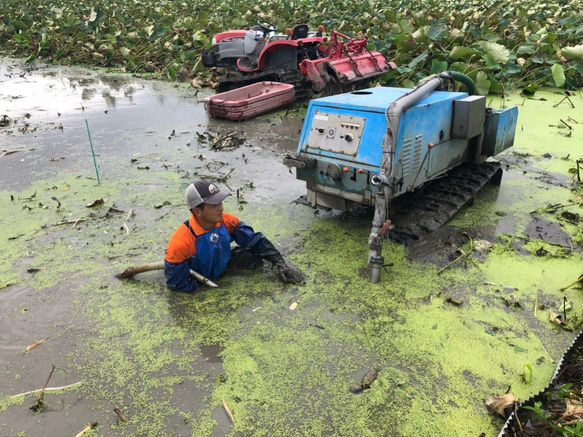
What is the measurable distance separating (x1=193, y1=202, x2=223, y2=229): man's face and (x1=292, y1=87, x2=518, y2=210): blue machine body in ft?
3.78

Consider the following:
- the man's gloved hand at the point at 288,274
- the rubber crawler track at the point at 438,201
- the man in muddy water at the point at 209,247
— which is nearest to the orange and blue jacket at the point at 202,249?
the man in muddy water at the point at 209,247

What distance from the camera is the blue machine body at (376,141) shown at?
13.0 ft

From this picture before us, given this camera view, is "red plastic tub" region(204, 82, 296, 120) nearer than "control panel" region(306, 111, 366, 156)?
No

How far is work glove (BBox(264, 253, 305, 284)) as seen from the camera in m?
3.82

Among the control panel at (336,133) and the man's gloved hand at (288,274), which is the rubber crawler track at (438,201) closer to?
the control panel at (336,133)

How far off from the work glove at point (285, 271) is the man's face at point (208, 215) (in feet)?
1.88

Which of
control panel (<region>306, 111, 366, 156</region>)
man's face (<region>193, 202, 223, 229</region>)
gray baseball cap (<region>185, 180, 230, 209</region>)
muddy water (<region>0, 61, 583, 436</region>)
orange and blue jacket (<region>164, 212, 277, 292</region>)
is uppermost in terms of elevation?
control panel (<region>306, 111, 366, 156</region>)

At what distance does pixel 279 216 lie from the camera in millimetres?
A: 5008

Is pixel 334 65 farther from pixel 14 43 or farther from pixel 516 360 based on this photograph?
pixel 14 43

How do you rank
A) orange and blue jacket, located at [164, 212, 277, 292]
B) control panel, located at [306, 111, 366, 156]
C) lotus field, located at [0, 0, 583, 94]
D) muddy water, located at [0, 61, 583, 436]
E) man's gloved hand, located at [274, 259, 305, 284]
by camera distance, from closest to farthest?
muddy water, located at [0, 61, 583, 436] < orange and blue jacket, located at [164, 212, 277, 292] < man's gloved hand, located at [274, 259, 305, 284] < control panel, located at [306, 111, 366, 156] < lotus field, located at [0, 0, 583, 94]

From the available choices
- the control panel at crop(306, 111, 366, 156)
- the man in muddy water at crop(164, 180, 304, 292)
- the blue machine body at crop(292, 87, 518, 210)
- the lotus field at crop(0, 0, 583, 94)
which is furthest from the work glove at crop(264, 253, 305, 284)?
the lotus field at crop(0, 0, 583, 94)

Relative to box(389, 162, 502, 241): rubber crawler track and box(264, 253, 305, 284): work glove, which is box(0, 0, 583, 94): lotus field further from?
box(264, 253, 305, 284): work glove

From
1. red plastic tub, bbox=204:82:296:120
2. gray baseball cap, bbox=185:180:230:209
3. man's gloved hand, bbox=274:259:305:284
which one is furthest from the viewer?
red plastic tub, bbox=204:82:296:120

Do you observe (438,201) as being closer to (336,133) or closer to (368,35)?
(336,133)
